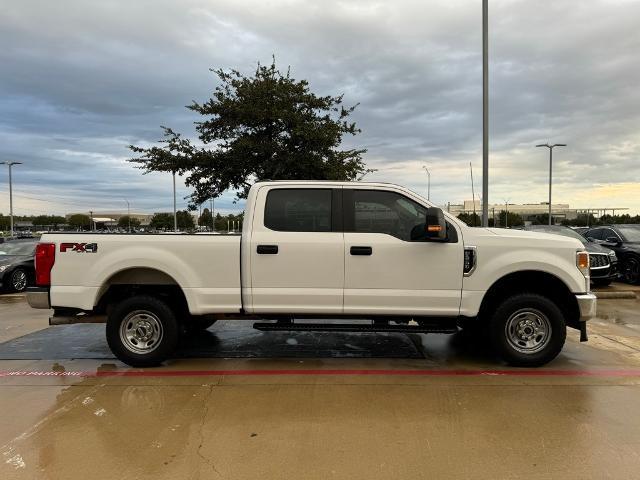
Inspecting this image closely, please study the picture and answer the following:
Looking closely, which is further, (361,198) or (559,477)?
(361,198)

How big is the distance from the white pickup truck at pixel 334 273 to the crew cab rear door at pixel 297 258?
1 centimetres

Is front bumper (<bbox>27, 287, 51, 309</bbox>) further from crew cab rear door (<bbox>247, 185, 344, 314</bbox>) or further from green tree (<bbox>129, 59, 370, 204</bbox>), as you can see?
green tree (<bbox>129, 59, 370, 204</bbox>)

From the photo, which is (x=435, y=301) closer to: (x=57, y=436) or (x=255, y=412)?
(x=255, y=412)

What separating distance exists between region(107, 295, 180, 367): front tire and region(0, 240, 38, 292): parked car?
30.4 ft

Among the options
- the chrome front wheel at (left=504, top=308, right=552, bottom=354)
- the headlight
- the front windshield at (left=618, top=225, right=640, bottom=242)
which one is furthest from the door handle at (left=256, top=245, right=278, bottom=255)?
the front windshield at (left=618, top=225, right=640, bottom=242)

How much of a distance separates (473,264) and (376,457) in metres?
2.65

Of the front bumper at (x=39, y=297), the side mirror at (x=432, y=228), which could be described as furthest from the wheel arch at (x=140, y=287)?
the side mirror at (x=432, y=228)

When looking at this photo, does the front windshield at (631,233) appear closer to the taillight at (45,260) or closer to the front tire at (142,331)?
the front tire at (142,331)

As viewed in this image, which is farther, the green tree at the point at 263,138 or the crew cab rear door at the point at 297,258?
the green tree at the point at 263,138

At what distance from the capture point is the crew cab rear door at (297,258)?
560 cm

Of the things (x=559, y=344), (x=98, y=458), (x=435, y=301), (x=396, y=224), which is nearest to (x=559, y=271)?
(x=559, y=344)

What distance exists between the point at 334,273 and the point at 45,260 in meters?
3.27

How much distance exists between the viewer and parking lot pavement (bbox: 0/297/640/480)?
355 cm

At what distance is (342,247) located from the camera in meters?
5.58
